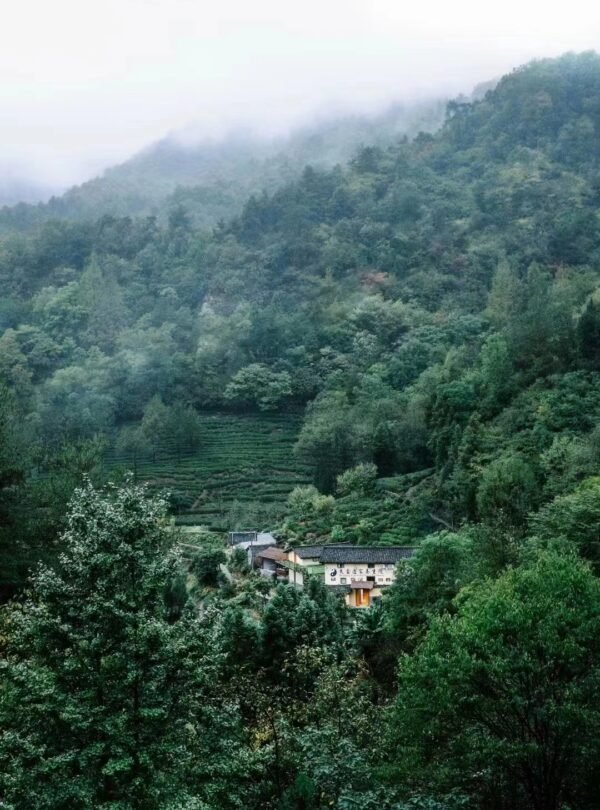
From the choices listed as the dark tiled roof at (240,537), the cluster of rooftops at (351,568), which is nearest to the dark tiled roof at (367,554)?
the cluster of rooftops at (351,568)

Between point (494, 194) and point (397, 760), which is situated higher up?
point (494, 194)

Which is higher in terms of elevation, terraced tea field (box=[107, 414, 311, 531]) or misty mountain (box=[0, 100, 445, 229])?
misty mountain (box=[0, 100, 445, 229])

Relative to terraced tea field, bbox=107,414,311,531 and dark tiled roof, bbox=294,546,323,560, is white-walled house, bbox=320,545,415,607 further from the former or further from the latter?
terraced tea field, bbox=107,414,311,531

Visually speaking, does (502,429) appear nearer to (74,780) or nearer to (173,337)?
(74,780)

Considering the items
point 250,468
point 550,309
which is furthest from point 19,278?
point 550,309

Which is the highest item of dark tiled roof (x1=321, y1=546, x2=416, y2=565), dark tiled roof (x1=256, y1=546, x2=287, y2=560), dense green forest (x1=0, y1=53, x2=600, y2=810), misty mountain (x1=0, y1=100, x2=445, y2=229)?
misty mountain (x1=0, y1=100, x2=445, y2=229)

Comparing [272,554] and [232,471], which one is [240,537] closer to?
[272,554]

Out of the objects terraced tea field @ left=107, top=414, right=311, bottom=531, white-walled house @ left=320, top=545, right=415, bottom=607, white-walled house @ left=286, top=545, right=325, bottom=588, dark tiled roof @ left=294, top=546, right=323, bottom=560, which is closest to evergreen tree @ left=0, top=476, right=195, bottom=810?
white-walled house @ left=320, top=545, right=415, bottom=607
